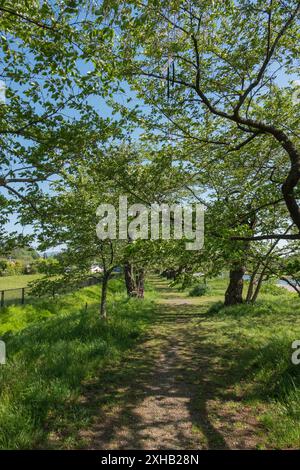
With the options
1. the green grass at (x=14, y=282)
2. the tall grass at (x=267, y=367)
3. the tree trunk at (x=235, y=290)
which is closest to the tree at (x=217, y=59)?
the tall grass at (x=267, y=367)

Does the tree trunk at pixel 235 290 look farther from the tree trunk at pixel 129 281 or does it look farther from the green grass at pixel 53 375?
the green grass at pixel 53 375

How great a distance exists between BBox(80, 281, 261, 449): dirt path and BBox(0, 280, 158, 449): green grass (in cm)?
36

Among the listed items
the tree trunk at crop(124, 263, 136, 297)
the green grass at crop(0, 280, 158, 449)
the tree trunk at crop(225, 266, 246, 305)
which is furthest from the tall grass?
the tree trunk at crop(124, 263, 136, 297)

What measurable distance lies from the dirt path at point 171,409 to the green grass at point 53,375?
364 mm

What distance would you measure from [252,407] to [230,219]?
4.10 m

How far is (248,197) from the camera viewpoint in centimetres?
988

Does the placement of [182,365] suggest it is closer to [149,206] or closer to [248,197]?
[149,206]

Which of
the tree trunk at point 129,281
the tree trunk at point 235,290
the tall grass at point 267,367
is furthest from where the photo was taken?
the tree trunk at point 129,281

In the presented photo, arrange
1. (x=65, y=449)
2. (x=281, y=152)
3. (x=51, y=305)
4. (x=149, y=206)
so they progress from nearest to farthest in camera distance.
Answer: (x=65, y=449) → (x=149, y=206) → (x=281, y=152) → (x=51, y=305)

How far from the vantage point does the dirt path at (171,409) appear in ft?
13.4

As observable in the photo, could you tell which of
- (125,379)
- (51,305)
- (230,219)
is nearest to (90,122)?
(230,219)

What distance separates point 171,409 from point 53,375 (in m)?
2.13

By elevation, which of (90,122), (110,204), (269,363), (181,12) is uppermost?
(181,12)

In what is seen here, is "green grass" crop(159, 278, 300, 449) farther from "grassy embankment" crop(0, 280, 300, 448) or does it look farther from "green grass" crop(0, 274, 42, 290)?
"green grass" crop(0, 274, 42, 290)
